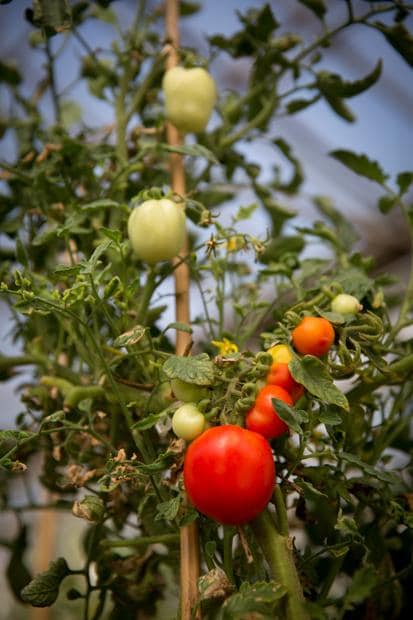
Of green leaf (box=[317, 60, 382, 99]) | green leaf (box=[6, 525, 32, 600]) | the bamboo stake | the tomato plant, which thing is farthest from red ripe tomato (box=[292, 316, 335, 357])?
green leaf (box=[6, 525, 32, 600])

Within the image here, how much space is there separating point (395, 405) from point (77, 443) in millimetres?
359

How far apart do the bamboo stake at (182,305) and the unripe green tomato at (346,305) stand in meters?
0.14

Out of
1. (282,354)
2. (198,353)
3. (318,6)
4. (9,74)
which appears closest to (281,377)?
(282,354)

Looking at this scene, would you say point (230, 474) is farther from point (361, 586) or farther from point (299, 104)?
point (299, 104)

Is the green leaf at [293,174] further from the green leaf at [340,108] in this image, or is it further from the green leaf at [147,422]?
the green leaf at [147,422]

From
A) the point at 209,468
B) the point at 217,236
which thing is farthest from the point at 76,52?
the point at 209,468

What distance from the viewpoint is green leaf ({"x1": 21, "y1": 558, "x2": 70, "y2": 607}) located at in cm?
55

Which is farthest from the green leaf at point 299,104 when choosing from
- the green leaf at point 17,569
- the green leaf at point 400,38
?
the green leaf at point 17,569

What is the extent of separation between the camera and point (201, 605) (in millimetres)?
455

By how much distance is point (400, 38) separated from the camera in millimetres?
736

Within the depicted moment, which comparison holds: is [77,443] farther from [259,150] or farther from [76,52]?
[259,150]

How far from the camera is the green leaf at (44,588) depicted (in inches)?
21.5

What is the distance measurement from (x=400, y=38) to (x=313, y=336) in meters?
0.45

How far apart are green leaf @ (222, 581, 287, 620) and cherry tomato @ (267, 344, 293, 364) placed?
170mm
